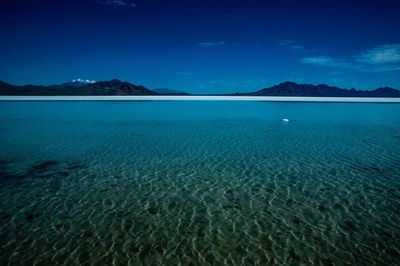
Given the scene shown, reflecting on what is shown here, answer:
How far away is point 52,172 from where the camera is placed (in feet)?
33.6

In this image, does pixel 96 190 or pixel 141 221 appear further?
pixel 96 190

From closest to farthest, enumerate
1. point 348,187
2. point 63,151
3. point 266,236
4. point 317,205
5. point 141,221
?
1. point 266,236
2. point 141,221
3. point 317,205
4. point 348,187
5. point 63,151

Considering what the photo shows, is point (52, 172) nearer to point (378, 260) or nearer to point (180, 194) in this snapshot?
point (180, 194)

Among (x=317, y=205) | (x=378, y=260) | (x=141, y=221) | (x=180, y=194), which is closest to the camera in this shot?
(x=378, y=260)

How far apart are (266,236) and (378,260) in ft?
6.62

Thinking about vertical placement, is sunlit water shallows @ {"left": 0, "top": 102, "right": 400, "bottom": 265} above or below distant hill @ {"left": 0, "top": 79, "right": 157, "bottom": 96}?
above

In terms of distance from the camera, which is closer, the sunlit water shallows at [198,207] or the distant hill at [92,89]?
the sunlit water shallows at [198,207]

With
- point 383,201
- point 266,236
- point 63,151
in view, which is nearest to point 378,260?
point 266,236

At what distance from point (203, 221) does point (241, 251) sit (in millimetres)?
1419

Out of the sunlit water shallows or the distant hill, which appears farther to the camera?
the distant hill

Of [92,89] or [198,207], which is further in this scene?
[92,89]

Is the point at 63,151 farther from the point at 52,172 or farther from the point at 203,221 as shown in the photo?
the point at 203,221

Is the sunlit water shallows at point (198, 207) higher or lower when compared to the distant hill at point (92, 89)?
higher

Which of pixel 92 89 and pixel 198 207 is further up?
pixel 198 207
